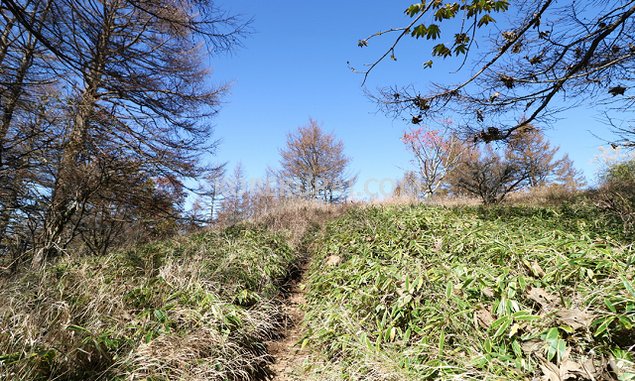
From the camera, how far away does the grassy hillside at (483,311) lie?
5.03ft

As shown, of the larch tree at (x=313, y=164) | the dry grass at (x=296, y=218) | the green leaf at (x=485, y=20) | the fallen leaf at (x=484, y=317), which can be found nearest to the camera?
the fallen leaf at (x=484, y=317)

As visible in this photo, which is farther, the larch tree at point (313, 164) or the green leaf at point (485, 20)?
the larch tree at point (313, 164)

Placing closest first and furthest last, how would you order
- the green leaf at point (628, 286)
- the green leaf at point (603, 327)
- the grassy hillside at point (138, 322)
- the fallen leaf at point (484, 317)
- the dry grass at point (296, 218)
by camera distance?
the green leaf at point (603, 327)
the green leaf at point (628, 286)
the grassy hillside at point (138, 322)
the fallen leaf at point (484, 317)
the dry grass at point (296, 218)

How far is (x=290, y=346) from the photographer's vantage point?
114 inches

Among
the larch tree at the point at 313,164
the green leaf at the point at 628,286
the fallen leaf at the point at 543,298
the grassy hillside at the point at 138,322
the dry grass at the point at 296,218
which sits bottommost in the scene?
the grassy hillside at the point at 138,322

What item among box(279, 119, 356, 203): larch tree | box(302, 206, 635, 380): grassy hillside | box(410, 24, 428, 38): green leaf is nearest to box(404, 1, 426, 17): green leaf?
box(410, 24, 428, 38): green leaf

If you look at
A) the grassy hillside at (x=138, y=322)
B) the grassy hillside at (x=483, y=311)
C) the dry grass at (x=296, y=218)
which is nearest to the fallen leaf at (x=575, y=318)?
the grassy hillside at (x=483, y=311)

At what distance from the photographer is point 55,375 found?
65.2 inches

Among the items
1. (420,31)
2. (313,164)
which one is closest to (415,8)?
(420,31)

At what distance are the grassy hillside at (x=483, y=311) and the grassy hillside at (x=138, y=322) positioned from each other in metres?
0.69

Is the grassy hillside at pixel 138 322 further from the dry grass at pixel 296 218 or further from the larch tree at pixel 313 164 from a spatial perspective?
the larch tree at pixel 313 164

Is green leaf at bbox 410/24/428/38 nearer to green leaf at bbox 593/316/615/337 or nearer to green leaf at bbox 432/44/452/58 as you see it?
green leaf at bbox 432/44/452/58

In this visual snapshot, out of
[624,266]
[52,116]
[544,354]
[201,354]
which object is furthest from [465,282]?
[52,116]

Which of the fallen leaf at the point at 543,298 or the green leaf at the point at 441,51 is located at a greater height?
the green leaf at the point at 441,51
